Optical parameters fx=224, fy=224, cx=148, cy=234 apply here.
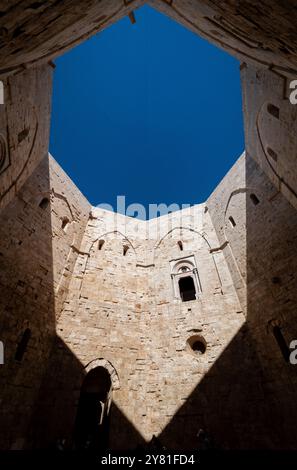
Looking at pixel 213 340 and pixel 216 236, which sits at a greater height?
pixel 216 236

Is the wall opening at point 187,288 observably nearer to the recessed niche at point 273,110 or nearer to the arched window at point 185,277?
the arched window at point 185,277

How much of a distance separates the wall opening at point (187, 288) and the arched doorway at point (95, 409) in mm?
5055

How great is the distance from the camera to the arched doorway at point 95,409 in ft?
25.3

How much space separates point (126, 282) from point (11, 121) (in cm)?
761

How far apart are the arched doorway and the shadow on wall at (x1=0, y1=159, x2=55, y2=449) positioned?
1946 millimetres

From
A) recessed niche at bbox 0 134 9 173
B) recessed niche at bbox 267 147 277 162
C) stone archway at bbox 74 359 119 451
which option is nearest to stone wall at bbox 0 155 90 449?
recessed niche at bbox 0 134 9 173

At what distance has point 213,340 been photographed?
28.2 feet

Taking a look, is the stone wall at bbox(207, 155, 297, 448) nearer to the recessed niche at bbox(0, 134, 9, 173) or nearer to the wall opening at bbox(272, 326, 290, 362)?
the wall opening at bbox(272, 326, 290, 362)

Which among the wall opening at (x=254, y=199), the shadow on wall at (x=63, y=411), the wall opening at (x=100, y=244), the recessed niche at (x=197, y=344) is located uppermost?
the wall opening at (x=100, y=244)

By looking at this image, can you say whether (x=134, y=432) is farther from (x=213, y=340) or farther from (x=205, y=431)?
(x=213, y=340)

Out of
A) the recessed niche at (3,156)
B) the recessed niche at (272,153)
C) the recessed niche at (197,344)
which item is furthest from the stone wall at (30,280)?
the recessed niche at (272,153)

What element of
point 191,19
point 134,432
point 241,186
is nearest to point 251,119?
point 241,186

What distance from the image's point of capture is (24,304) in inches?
293

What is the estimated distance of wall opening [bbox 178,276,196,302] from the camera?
447 inches
